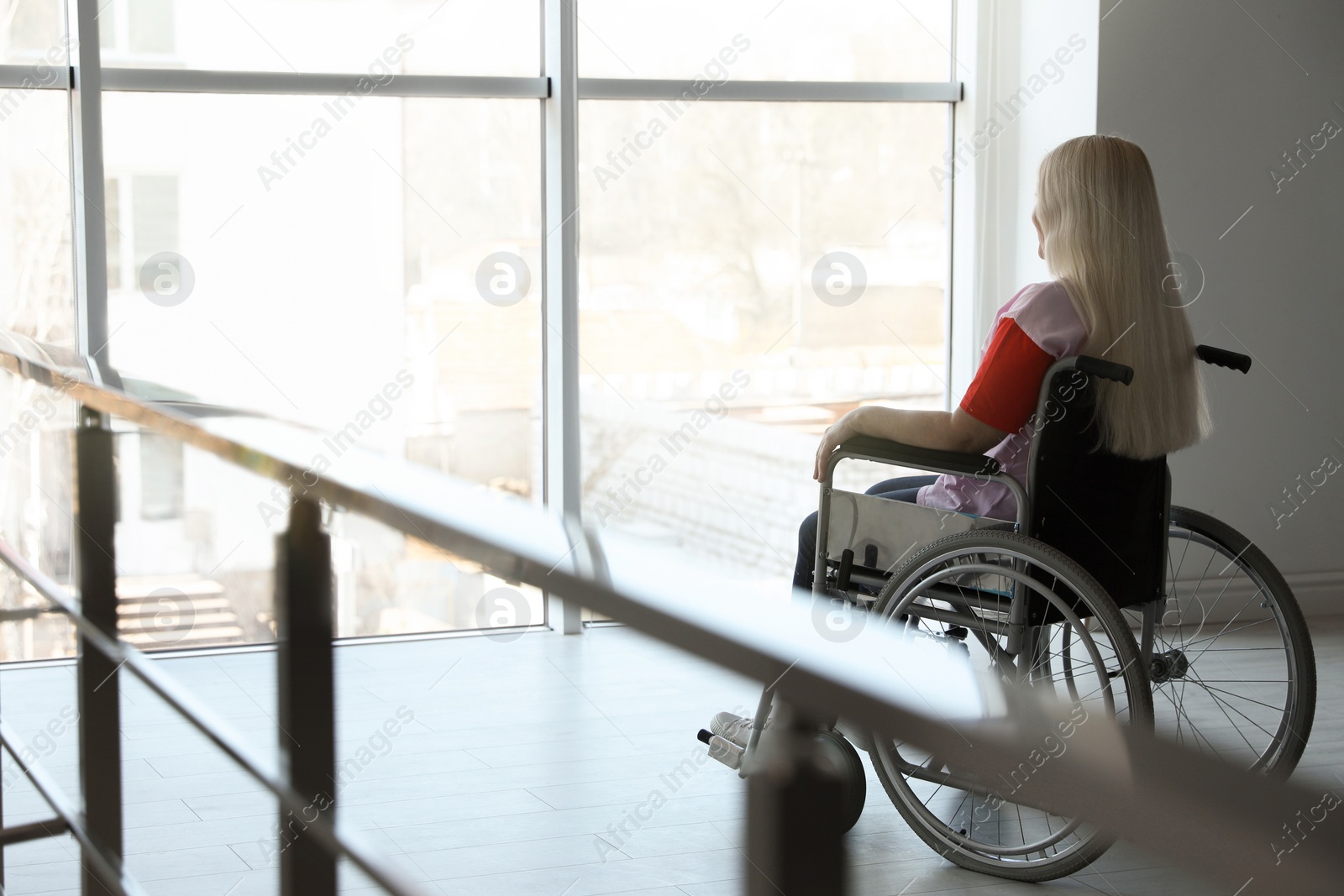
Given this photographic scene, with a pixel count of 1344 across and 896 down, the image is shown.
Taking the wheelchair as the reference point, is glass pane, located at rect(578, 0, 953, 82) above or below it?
above

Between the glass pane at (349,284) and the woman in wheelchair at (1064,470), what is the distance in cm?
185

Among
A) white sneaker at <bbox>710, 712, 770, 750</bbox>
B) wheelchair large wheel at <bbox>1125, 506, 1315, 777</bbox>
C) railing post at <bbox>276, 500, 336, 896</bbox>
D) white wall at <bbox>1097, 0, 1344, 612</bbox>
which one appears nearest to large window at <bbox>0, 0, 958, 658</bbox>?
white wall at <bbox>1097, 0, 1344, 612</bbox>

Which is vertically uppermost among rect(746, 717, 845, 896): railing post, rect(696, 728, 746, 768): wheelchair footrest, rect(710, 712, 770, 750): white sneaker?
rect(746, 717, 845, 896): railing post

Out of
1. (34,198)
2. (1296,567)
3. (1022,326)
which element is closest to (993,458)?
(1022,326)

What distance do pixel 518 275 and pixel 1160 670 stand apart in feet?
7.58

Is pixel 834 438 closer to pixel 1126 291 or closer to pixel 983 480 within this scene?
pixel 983 480

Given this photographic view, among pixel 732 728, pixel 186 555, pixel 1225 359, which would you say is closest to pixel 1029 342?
pixel 1225 359

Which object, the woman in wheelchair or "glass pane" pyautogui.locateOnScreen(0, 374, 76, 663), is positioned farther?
"glass pane" pyautogui.locateOnScreen(0, 374, 76, 663)

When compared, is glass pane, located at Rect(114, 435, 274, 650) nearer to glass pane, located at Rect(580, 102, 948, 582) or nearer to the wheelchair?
glass pane, located at Rect(580, 102, 948, 582)

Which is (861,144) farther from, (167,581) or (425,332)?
(167,581)

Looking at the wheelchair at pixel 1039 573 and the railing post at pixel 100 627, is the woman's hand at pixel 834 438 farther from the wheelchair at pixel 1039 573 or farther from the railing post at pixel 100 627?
the railing post at pixel 100 627

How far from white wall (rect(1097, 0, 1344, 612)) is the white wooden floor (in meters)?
0.60

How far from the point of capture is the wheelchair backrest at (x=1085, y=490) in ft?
6.56

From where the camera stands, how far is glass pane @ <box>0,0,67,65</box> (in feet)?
11.1
